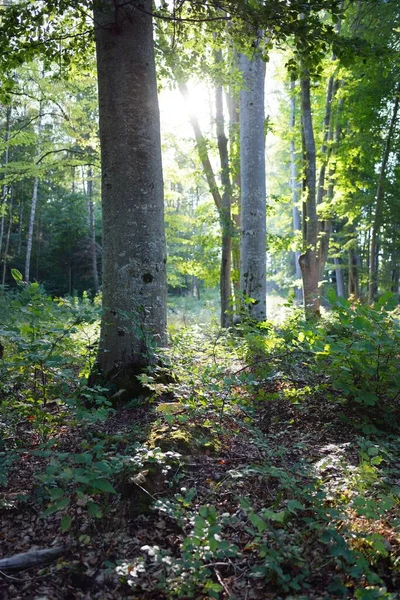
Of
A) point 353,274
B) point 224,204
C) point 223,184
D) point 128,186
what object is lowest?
point 353,274

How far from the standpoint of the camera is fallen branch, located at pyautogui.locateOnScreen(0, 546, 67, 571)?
2195 millimetres

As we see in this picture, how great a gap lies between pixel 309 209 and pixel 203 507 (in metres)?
9.25

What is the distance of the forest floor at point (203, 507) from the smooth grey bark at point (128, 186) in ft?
2.32

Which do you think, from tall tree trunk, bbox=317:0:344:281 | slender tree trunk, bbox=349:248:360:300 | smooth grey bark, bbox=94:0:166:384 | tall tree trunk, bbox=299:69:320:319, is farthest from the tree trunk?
slender tree trunk, bbox=349:248:360:300

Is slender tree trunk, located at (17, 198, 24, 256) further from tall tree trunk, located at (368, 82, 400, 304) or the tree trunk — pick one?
tall tree trunk, located at (368, 82, 400, 304)

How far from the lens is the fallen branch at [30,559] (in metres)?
2.20

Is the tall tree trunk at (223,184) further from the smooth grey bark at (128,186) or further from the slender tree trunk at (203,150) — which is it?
the smooth grey bark at (128,186)

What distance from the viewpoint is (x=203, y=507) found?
6.60ft

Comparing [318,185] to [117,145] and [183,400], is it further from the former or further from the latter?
[183,400]

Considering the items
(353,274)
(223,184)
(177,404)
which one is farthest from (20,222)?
(177,404)

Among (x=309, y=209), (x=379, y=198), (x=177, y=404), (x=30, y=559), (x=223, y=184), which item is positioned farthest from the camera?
(x=379, y=198)

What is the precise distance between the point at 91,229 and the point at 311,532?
2299 cm

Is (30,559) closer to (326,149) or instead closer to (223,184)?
(223,184)

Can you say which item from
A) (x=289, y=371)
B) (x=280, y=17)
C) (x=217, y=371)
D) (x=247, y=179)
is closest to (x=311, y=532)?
(x=217, y=371)
